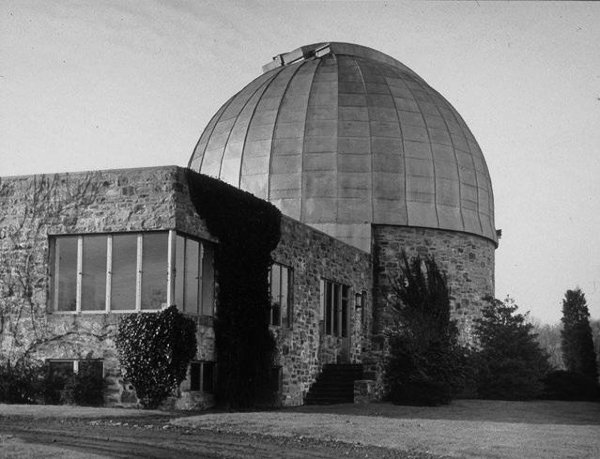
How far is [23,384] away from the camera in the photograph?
21469mm

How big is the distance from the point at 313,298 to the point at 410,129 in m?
9.31

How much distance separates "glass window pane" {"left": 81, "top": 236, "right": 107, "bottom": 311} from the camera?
21.4m

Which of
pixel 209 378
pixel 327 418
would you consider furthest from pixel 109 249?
pixel 327 418

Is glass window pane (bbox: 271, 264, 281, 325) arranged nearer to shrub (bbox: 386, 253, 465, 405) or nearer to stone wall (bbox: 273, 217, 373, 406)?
stone wall (bbox: 273, 217, 373, 406)

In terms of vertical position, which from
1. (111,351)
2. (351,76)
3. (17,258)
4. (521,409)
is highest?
(351,76)

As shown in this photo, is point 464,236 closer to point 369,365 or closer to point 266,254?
point 369,365

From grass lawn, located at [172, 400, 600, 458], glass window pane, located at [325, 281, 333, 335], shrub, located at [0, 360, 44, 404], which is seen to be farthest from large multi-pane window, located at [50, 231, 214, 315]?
glass window pane, located at [325, 281, 333, 335]

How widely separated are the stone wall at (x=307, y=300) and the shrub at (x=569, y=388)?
767 cm

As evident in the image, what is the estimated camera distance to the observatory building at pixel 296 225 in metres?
21.2

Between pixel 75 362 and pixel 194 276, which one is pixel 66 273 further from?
pixel 194 276

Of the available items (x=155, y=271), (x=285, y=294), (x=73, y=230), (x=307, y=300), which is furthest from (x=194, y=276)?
(x=307, y=300)

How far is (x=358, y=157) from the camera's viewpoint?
32875 millimetres

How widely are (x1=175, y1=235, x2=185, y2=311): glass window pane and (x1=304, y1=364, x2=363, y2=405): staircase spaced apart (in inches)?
272

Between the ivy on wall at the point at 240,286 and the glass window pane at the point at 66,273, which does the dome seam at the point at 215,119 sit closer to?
the ivy on wall at the point at 240,286
